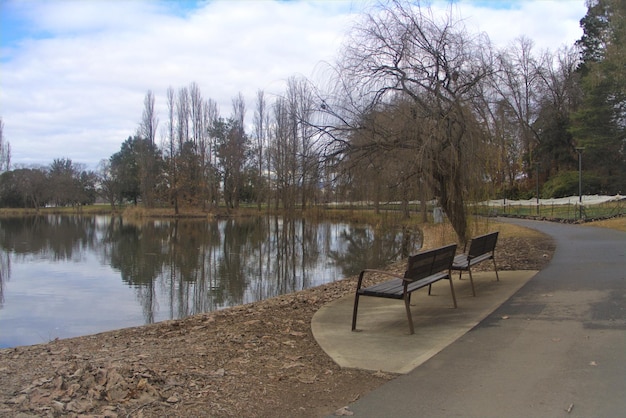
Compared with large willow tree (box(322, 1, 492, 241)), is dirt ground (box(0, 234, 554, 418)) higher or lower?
lower

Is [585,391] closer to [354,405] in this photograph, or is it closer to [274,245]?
[354,405]

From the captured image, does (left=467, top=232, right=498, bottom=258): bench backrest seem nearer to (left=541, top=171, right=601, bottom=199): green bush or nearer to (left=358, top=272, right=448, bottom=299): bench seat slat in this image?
(left=358, top=272, right=448, bottom=299): bench seat slat

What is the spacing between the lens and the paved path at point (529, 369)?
12.6 feet

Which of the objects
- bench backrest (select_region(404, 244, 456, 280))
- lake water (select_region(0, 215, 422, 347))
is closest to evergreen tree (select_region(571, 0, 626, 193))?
lake water (select_region(0, 215, 422, 347))

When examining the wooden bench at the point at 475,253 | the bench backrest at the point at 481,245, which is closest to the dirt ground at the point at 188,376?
the wooden bench at the point at 475,253

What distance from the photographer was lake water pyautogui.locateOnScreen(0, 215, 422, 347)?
1096 cm

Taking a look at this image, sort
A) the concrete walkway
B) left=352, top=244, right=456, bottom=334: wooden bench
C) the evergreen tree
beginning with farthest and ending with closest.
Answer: the evergreen tree → left=352, top=244, right=456, bottom=334: wooden bench → the concrete walkway

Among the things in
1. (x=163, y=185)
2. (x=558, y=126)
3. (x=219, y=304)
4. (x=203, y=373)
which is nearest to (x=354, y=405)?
(x=203, y=373)

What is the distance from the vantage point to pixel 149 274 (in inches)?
671

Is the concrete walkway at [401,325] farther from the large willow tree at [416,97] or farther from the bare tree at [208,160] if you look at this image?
the bare tree at [208,160]

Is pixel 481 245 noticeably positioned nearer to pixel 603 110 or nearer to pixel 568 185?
pixel 603 110

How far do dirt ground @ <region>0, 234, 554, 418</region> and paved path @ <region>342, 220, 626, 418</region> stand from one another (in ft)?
1.55

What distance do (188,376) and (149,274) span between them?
13169mm

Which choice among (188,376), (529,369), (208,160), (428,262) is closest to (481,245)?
(428,262)
